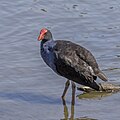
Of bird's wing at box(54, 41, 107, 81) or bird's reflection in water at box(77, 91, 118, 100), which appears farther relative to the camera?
bird's reflection in water at box(77, 91, 118, 100)

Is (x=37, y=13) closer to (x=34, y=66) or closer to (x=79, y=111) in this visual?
(x=34, y=66)

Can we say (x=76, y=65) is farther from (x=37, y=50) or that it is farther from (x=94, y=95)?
(x=37, y=50)

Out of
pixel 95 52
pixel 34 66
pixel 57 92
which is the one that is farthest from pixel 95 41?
pixel 57 92

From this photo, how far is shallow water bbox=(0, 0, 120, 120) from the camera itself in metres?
9.55

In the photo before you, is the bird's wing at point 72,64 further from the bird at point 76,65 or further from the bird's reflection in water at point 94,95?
the bird's reflection in water at point 94,95

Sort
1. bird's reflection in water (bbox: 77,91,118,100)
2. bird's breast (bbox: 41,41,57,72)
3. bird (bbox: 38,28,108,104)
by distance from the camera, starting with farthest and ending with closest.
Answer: bird's reflection in water (bbox: 77,91,118,100) < bird's breast (bbox: 41,41,57,72) < bird (bbox: 38,28,108,104)

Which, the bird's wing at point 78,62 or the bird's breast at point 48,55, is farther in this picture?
the bird's breast at point 48,55

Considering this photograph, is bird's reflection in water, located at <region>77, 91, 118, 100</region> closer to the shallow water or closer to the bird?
the shallow water

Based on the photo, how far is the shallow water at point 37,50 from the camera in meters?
9.55

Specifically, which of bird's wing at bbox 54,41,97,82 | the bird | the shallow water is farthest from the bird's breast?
the shallow water

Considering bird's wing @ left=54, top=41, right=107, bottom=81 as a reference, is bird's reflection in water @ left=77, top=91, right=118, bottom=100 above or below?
below

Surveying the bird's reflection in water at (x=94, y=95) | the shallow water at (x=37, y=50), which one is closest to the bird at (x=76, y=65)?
the bird's reflection in water at (x=94, y=95)

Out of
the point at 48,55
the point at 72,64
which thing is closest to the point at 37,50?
the point at 48,55

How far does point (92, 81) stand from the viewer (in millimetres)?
9461
